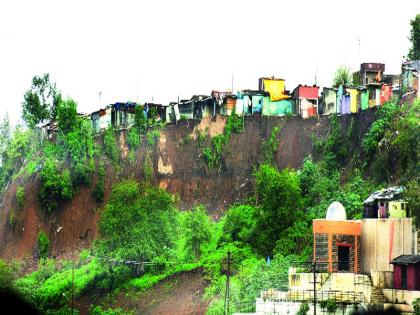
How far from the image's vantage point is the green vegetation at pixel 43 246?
48.6 m

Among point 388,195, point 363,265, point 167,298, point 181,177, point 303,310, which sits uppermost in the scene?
point 181,177

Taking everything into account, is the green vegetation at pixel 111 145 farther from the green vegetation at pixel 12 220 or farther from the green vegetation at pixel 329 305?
the green vegetation at pixel 329 305

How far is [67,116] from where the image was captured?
50812mm

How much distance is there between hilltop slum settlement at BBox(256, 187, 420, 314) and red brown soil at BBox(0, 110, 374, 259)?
17.9m

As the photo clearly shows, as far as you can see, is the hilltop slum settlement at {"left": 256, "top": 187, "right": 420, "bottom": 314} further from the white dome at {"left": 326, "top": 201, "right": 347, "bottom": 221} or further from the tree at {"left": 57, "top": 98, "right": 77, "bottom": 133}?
the tree at {"left": 57, "top": 98, "right": 77, "bottom": 133}

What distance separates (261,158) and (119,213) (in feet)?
31.0

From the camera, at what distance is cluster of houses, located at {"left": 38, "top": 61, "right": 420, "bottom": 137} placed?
40219mm

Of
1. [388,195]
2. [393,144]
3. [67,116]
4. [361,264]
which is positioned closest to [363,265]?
[361,264]

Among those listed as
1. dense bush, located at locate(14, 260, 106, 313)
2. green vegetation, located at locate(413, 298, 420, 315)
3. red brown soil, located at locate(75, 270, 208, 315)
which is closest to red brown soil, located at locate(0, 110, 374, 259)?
dense bush, located at locate(14, 260, 106, 313)

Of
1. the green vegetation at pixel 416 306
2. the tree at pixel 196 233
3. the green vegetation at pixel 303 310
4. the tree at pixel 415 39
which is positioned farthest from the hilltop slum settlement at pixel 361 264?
the tree at pixel 415 39

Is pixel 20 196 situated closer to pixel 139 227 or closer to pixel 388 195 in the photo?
pixel 139 227

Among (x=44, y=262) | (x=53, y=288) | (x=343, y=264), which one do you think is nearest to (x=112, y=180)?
(x=44, y=262)

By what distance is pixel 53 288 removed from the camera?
42344 millimetres

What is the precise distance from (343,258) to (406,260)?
324 cm
